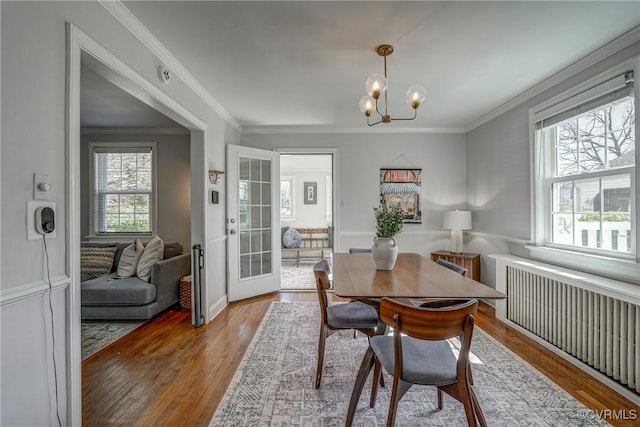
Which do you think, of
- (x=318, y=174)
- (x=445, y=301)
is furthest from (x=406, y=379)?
(x=318, y=174)

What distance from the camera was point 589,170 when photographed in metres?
2.44

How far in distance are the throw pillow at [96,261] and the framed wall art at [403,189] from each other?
3768mm

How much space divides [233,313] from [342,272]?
2.01m

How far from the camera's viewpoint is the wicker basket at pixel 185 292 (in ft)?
11.4

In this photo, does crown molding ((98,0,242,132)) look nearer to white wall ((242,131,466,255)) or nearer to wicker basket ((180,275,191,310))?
white wall ((242,131,466,255))

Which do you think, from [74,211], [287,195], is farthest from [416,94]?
[287,195]

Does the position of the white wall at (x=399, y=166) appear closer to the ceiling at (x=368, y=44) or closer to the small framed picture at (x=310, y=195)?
the ceiling at (x=368, y=44)

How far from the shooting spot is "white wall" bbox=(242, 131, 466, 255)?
437 cm

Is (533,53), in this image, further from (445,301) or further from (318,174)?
(318,174)

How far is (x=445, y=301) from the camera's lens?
1498mm

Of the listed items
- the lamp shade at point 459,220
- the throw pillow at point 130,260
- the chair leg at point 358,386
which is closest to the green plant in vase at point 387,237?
the chair leg at point 358,386

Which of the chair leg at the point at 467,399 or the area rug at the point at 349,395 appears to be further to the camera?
the area rug at the point at 349,395

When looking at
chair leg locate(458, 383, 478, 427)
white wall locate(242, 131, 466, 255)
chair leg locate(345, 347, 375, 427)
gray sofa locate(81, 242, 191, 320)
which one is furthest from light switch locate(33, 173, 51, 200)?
white wall locate(242, 131, 466, 255)

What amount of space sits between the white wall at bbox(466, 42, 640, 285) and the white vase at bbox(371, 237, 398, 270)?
5.57 ft
